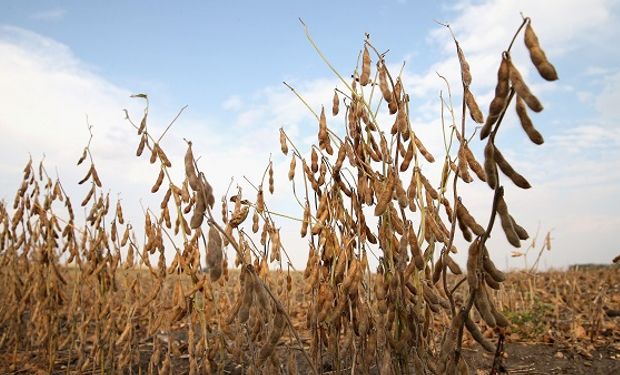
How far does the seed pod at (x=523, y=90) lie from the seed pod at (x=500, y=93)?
0.04ft

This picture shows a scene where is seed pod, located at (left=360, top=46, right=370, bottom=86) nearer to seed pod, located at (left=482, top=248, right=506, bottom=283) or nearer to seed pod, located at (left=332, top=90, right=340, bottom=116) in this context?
seed pod, located at (left=332, top=90, right=340, bottom=116)

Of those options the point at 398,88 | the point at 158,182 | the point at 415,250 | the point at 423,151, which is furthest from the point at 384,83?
the point at 158,182

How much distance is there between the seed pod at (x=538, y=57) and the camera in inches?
47.7

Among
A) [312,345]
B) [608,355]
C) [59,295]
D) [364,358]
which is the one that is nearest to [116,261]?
[59,295]

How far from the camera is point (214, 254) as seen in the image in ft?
4.75

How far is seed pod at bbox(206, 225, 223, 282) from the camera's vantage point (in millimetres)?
1436

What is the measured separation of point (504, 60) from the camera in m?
1.19

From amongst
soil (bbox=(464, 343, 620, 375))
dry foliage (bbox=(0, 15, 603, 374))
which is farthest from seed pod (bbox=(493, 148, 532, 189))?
soil (bbox=(464, 343, 620, 375))

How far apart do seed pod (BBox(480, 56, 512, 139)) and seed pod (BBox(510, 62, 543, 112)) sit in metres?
0.01

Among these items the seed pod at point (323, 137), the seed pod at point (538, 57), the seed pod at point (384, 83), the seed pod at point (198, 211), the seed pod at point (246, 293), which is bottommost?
the seed pod at point (246, 293)

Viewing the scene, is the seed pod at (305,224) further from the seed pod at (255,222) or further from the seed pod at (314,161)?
the seed pod at (255,222)

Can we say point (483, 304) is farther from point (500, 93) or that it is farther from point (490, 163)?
point (500, 93)

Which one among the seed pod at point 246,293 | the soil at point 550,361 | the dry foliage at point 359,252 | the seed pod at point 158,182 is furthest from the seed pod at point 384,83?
the soil at point 550,361

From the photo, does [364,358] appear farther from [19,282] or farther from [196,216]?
[19,282]
